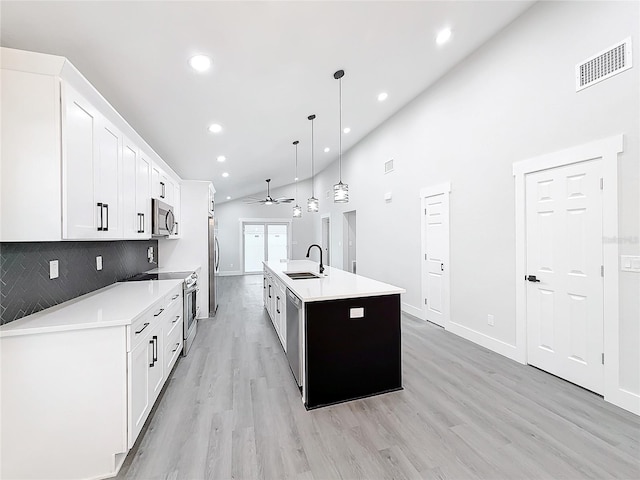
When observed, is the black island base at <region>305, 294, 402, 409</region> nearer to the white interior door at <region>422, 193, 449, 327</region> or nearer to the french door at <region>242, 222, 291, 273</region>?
the white interior door at <region>422, 193, 449, 327</region>

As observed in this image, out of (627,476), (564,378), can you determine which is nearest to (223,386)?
(627,476)

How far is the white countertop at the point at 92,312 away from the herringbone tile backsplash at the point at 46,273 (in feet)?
0.23

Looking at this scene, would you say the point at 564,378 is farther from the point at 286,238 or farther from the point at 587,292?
the point at 286,238

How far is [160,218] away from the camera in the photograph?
10.7 ft

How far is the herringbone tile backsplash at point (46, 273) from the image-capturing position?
1.70 meters

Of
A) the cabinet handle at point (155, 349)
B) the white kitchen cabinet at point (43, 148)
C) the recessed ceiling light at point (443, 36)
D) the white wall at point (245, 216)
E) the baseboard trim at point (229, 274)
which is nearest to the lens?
the white kitchen cabinet at point (43, 148)

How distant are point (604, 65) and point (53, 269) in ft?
15.2

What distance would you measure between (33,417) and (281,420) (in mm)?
1454

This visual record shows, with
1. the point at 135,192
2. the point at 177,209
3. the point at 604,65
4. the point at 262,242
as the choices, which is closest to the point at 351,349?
the point at 135,192

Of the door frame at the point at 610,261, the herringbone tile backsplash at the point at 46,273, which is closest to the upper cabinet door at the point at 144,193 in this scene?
the herringbone tile backsplash at the point at 46,273

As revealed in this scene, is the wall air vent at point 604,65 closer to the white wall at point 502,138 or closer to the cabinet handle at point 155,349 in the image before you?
the white wall at point 502,138

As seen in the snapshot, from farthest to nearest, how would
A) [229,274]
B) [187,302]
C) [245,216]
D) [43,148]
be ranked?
[245,216] → [229,274] → [187,302] → [43,148]

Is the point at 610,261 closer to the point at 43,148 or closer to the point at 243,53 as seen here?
the point at 243,53

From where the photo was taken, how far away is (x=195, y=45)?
7.16 feet
